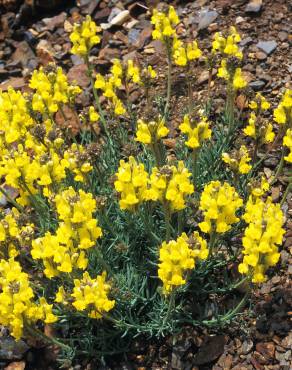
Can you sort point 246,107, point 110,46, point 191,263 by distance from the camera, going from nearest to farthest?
point 191,263, point 246,107, point 110,46

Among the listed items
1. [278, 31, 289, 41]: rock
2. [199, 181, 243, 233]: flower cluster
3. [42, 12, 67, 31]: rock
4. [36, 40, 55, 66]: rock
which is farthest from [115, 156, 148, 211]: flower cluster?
[42, 12, 67, 31]: rock

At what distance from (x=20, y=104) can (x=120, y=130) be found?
1127 millimetres

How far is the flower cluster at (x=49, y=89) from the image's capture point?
502cm

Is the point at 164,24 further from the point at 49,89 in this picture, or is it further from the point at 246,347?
the point at 246,347

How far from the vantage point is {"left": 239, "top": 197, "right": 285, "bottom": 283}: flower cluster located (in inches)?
133

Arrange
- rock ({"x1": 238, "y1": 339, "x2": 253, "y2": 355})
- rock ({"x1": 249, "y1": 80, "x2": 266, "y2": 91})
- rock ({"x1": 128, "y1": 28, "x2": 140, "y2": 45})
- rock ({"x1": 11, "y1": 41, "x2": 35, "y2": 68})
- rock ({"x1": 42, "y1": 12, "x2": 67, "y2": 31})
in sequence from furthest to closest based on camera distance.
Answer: rock ({"x1": 42, "y1": 12, "x2": 67, "y2": 31}), rock ({"x1": 11, "y1": 41, "x2": 35, "y2": 68}), rock ({"x1": 128, "y1": 28, "x2": 140, "y2": 45}), rock ({"x1": 249, "y1": 80, "x2": 266, "y2": 91}), rock ({"x1": 238, "y1": 339, "x2": 253, "y2": 355})

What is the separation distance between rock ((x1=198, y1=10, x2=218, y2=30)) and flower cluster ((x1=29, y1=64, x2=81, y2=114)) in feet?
8.15

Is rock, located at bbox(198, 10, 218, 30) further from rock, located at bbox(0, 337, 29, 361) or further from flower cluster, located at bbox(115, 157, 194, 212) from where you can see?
rock, located at bbox(0, 337, 29, 361)

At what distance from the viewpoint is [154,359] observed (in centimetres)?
443

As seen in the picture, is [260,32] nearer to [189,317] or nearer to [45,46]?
[45,46]

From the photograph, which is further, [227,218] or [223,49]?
[223,49]

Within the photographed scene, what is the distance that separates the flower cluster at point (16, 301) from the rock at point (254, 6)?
15.1 ft

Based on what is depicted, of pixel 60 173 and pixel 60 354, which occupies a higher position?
pixel 60 173

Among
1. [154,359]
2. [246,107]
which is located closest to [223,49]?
[246,107]
